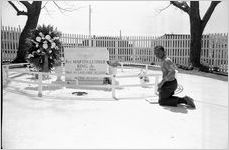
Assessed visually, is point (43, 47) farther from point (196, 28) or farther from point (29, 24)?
point (196, 28)

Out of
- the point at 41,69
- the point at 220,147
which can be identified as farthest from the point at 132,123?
the point at 41,69

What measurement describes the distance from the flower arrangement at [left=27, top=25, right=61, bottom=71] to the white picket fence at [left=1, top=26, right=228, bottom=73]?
8.81 metres

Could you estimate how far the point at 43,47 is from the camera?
440 inches

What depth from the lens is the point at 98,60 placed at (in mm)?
10094

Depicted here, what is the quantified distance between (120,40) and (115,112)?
16269mm

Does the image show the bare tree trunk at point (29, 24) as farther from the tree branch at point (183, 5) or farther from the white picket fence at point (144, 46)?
the tree branch at point (183, 5)

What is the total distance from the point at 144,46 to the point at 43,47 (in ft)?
39.9

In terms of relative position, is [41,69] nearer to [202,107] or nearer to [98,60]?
[98,60]

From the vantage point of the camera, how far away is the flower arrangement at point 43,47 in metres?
11.3

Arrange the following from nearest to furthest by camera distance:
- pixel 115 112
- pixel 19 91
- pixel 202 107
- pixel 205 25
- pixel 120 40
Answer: pixel 115 112
pixel 202 107
pixel 19 91
pixel 205 25
pixel 120 40

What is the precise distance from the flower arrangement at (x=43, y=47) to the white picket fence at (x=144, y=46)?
8806 millimetres

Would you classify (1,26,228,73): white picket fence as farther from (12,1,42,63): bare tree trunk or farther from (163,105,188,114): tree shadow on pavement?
(163,105,188,114): tree shadow on pavement

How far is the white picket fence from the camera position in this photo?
19.0m

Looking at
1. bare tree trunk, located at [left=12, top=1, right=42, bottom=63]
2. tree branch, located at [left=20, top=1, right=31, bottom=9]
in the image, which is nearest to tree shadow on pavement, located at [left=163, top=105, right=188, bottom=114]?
bare tree trunk, located at [left=12, top=1, right=42, bottom=63]
